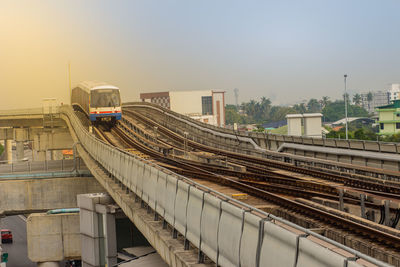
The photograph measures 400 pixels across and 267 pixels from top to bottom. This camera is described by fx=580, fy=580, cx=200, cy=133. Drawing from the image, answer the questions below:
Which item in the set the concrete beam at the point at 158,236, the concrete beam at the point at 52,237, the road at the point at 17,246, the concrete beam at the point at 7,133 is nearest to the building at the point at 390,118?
the concrete beam at the point at 7,133

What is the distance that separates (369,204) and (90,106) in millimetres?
43169

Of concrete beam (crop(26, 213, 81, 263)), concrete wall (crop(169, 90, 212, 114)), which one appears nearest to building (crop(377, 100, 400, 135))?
concrete beam (crop(26, 213, 81, 263))

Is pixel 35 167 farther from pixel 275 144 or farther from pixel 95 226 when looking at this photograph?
pixel 95 226

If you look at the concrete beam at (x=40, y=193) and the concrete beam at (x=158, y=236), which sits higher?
the concrete beam at (x=158, y=236)

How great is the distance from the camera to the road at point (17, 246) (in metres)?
55.3

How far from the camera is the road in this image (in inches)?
2179

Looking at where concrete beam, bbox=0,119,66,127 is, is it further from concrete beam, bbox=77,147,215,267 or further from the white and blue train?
concrete beam, bbox=77,147,215,267

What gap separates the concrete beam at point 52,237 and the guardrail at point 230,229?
Result: 65.7 feet

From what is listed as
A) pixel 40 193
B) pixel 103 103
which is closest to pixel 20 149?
pixel 103 103

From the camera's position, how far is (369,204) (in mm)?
16812

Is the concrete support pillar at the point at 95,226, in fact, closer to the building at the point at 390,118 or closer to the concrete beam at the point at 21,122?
the concrete beam at the point at 21,122

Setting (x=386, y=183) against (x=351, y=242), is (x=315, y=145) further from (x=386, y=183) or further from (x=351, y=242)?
(x=351, y=242)

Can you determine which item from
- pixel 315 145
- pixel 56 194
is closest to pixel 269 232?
pixel 315 145

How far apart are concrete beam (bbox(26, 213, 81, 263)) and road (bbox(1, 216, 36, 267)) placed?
62.5 ft
